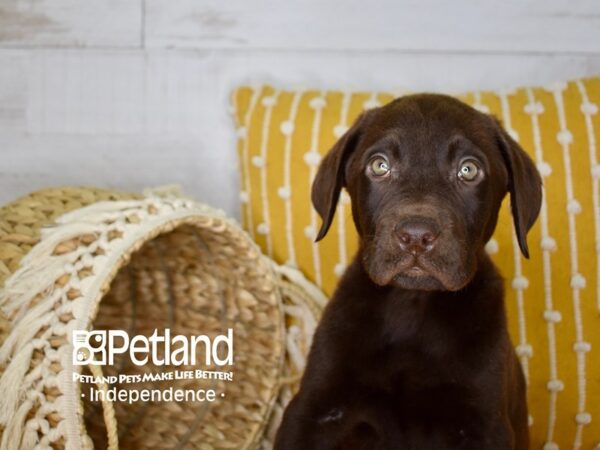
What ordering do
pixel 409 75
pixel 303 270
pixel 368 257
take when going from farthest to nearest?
pixel 409 75, pixel 303 270, pixel 368 257

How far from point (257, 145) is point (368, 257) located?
1.08 m

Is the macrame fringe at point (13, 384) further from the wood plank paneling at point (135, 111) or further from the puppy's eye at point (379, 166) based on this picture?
the wood plank paneling at point (135, 111)

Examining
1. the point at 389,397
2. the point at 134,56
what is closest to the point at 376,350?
the point at 389,397

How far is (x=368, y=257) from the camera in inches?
76.5

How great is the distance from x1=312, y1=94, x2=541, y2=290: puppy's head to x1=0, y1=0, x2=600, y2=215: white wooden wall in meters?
1.18

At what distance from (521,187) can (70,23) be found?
2.04 meters

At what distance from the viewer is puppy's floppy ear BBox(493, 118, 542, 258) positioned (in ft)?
6.58

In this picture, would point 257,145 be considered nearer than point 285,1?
Yes

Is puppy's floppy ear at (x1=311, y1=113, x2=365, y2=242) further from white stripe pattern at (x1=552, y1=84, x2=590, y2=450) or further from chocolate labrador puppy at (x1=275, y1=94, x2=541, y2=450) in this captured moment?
white stripe pattern at (x1=552, y1=84, x2=590, y2=450)

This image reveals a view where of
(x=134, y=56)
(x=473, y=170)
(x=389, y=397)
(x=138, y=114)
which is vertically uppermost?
(x=134, y=56)

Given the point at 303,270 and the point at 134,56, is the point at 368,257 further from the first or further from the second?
the point at 134,56

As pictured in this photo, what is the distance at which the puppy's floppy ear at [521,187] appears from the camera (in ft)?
6.58

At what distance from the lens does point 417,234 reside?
1788 millimetres

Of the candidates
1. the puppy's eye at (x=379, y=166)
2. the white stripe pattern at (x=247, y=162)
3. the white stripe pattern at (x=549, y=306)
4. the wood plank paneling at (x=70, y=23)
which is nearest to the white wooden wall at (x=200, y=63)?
the wood plank paneling at (x=70, y=23)
